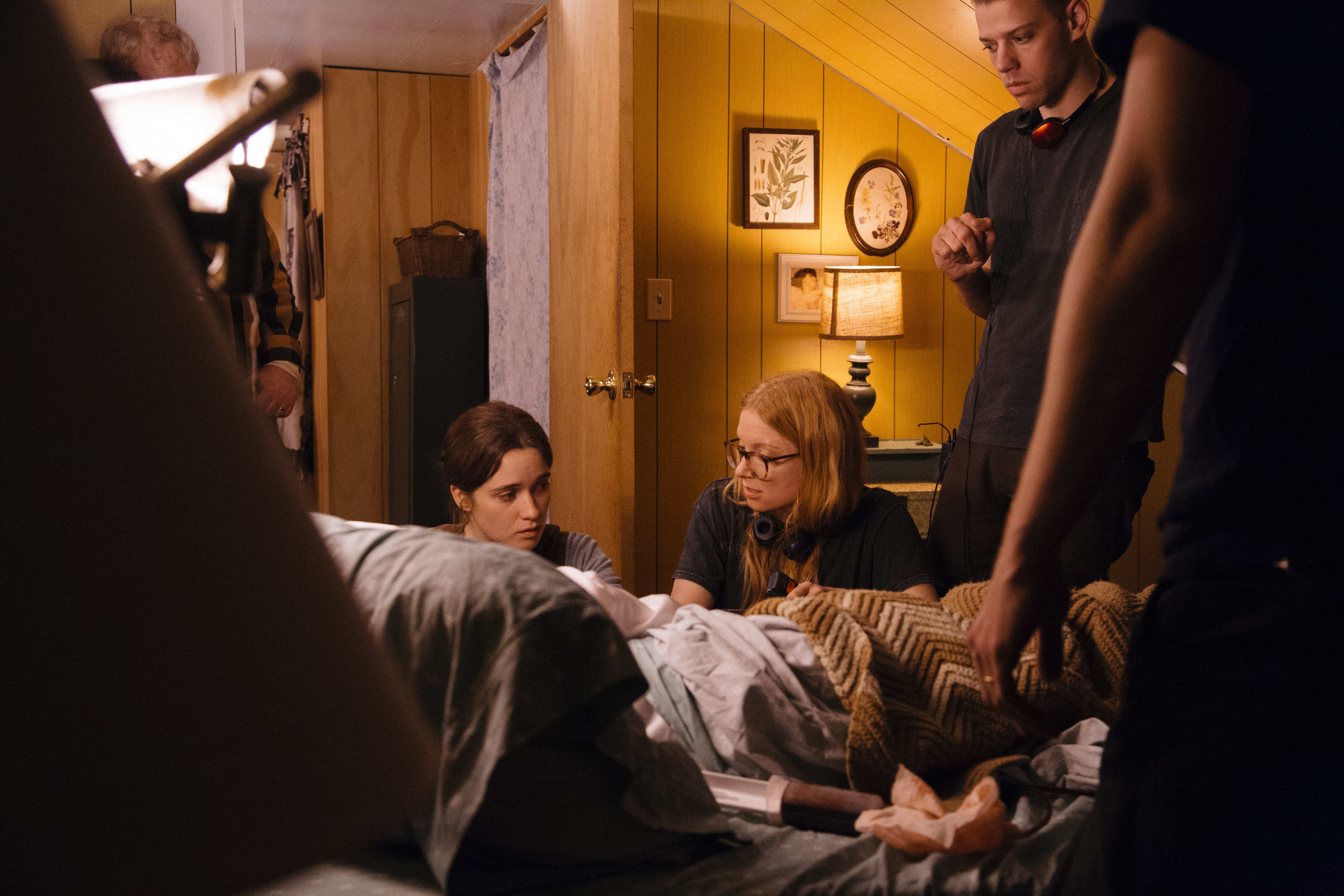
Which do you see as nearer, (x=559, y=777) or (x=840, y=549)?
(x=559, y=777)

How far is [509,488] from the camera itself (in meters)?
2.30

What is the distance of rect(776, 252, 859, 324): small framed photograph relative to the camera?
11.2 feet

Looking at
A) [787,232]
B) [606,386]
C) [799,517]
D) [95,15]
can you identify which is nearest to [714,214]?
[787,232]

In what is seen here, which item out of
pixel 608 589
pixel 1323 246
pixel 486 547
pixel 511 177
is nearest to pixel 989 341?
pixel 608 589

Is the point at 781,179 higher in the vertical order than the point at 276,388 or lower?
higher

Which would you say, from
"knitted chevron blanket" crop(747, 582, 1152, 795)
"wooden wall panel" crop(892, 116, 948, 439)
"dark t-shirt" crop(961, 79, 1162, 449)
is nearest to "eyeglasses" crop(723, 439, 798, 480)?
"dark t-shirt" crop(961, 79, 1162, 449)

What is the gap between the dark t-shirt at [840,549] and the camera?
2.02 meters

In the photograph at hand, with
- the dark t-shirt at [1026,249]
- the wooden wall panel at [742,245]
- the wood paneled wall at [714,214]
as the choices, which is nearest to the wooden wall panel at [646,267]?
the wood paneled wall at [714,214]

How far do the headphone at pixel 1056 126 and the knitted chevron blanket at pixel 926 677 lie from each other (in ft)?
2.72

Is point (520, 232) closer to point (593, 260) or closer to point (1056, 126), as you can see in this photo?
point (593, 260)

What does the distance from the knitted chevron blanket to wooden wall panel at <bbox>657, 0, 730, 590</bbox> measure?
1.85 metres

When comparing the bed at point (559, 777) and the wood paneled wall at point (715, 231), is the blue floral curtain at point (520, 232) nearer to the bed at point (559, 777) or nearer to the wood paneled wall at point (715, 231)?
the wood paneled wall at point (715, 231)

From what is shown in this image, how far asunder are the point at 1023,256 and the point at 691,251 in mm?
1564

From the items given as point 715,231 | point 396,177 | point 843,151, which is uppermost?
point 396,177
